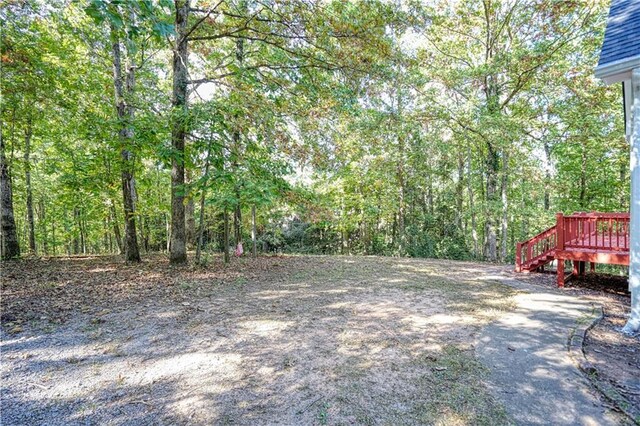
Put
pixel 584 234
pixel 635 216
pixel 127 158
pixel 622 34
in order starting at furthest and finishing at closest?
pixel 127 158
pixel 584 234
pixel 622 34
pixel 635 216

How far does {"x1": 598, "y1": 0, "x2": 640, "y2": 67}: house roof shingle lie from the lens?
430 centimetres

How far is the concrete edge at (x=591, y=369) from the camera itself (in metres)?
2.47

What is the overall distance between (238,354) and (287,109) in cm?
641

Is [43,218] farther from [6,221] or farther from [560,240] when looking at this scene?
[560,240]

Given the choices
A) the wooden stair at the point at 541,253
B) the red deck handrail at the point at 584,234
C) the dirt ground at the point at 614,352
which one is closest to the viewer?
the dirt ground at the point at 614,352

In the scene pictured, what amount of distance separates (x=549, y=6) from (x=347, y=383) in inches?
544

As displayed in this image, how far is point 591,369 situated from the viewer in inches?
121

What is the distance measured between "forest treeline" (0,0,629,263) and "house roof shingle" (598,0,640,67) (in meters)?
3.79

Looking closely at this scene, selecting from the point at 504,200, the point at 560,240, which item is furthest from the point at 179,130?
the point at 504,200

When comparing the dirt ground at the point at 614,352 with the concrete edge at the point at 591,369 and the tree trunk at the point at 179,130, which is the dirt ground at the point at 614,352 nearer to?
the concrete edge at the point at 591,369

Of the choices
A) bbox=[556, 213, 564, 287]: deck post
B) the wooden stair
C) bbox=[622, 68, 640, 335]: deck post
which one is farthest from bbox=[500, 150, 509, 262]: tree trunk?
bbox=[622, 68, 640, 335]: deck post

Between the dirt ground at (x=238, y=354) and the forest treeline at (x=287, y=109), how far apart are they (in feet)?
8.33

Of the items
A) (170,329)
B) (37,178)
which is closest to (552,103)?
(170,329)

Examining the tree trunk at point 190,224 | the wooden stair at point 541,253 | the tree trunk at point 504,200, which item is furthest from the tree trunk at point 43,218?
the tree trunk at point 504,200
